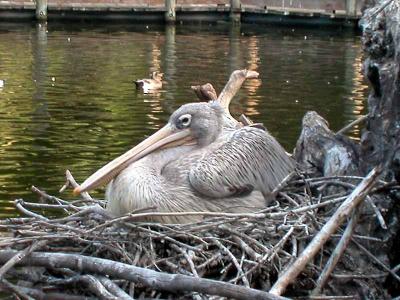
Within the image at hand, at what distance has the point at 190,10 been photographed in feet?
127

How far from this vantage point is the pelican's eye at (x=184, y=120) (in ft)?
24.1

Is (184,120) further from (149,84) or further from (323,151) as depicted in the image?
(149,84)

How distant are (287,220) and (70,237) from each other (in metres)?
1.30

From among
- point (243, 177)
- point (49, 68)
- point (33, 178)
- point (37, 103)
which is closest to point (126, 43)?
point (49, 68)

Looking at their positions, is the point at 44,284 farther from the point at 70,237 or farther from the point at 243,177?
the point at 243,177

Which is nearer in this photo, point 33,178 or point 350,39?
point 33,178

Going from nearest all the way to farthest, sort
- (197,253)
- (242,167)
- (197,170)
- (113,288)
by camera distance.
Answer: (113,288) < (197,253) < (197,170) < (242,167)

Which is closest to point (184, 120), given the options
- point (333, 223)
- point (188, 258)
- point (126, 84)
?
point (188, 258)

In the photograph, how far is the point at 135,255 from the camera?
620cm

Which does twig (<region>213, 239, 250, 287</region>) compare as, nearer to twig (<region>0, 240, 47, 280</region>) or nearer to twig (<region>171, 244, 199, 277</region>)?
twig (<region>171, 244, 199, 277</region>)

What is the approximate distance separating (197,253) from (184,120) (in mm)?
1481

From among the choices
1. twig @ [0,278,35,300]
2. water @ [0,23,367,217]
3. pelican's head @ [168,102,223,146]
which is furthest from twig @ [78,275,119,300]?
water @ [0,23,367,217]

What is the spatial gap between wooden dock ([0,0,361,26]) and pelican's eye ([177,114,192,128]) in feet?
96.6

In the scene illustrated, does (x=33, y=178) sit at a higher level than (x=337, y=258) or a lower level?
lower
